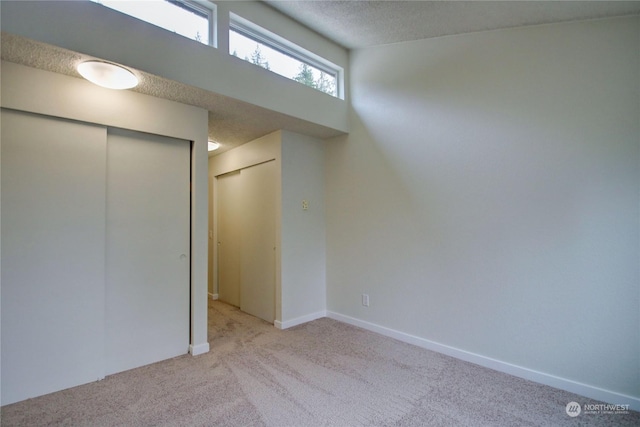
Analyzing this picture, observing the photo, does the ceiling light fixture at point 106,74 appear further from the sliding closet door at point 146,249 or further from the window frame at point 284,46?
the window frame at point 284,46

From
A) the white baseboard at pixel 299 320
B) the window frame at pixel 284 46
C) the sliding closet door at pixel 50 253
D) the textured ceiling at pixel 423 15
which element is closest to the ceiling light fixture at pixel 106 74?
the sliding closet door at pixel 50 253

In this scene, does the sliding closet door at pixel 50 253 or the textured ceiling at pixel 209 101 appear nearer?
the textured ceiling at pixel 209 101

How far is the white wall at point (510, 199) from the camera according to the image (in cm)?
216

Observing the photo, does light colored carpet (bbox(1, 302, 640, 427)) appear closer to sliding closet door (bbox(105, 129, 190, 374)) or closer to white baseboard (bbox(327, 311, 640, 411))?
white baseboard (bbox(327, 311, 640, 411))

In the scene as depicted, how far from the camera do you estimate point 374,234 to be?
3600 mm

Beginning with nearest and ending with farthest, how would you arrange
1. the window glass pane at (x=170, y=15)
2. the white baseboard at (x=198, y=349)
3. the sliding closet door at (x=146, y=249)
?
the window glass pane at (x=170, y=15)
the sliding closet door at (x=146, y=249)
the white baseboard at (x=198, y=349)

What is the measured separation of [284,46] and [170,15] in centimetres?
119

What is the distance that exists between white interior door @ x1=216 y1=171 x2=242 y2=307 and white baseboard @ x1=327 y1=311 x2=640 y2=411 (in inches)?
85.9

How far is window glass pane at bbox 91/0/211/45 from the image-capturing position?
2285 millimetres

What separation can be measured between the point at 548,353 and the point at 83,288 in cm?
366

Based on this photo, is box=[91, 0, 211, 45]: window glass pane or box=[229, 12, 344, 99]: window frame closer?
box=[91, 0, 211, 45]: window glass pane

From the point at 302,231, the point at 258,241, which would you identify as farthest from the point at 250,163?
the point at 302,231

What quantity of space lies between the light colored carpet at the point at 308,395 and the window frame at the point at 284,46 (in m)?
3.09

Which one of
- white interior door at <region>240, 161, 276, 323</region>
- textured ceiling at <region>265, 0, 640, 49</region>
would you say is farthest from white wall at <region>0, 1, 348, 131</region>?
white interior door at <region>240, 161, 276, 323</region>
